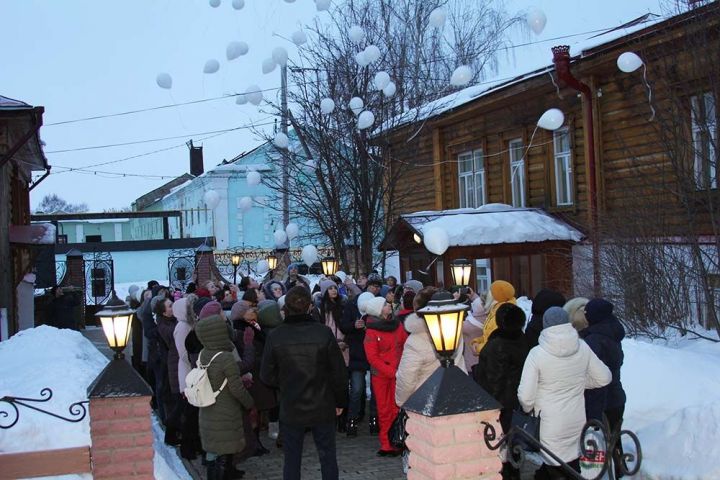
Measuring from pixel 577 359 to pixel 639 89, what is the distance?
9.74 m

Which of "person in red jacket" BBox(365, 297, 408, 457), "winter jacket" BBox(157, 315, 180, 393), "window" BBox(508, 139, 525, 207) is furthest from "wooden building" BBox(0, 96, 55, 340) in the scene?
"window" BBox(508, 139, 525, 207)

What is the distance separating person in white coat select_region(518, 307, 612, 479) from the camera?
6160 mm

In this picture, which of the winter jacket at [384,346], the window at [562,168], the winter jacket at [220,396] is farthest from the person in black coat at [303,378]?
the window at [562,168]

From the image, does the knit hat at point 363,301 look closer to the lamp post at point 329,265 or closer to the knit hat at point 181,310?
the knit hat at point 181,310

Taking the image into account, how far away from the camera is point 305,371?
637 cm

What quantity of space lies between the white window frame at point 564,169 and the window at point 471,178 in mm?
2829

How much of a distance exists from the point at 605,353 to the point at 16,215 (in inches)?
695

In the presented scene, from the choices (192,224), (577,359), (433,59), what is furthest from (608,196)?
(192,224)

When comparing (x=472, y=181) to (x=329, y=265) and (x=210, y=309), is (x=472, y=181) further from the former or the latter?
(x=210, y=309)

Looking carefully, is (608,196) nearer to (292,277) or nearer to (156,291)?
(292,277)

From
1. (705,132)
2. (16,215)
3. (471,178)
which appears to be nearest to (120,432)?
(705,132)

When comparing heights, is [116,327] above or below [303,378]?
above

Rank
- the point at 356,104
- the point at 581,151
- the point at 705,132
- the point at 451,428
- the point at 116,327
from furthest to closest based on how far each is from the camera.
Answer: the point at 356,104 → the point at 581,151 → the point at 705,132 → the point at 116,327 → the point at 451,428

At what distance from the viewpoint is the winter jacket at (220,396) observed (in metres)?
7.13
